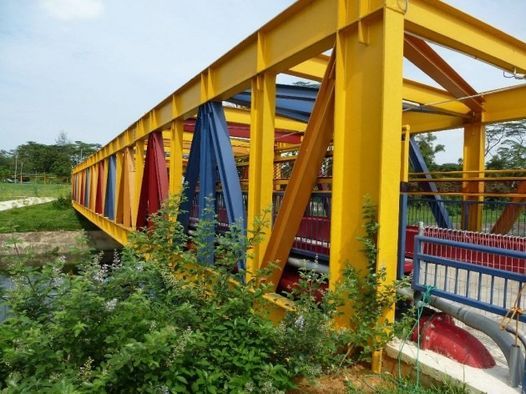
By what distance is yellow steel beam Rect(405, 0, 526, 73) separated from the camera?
4.24 m

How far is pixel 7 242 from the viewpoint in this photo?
4082 millimetres

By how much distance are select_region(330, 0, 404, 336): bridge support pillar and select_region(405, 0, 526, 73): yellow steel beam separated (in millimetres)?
486

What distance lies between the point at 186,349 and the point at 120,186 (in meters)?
11.8

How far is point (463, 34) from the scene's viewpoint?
473 cm

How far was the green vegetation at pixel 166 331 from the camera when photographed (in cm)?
284

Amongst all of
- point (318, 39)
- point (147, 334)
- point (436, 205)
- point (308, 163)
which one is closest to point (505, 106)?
point (436, 205)

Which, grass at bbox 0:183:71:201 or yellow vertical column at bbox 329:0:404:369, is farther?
grass at bbox 0:183:71:201

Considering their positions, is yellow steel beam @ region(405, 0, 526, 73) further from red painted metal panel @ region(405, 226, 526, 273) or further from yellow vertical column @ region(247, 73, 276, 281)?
red painted metal panel @ region(405, 226, 526, 273)

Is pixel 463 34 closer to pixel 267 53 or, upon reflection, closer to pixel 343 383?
pixel 267 53

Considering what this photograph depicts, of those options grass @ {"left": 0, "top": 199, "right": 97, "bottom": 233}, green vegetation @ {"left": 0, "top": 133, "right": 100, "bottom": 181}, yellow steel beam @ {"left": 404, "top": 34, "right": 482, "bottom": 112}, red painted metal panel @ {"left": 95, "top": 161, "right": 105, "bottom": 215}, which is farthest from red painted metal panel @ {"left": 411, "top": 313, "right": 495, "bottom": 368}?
green vegetation @ {"left": 0, "top": 133, "right": 100, "bottom": 181}

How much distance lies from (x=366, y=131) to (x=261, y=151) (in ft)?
6.50

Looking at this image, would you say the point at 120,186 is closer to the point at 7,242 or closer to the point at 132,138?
the point at 132,138

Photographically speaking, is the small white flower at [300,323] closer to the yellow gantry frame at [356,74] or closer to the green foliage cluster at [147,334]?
the green foliage cluster at [147,334]

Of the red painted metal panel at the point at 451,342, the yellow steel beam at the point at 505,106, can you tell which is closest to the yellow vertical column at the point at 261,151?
the red painted metal panel at the point at 451,342
